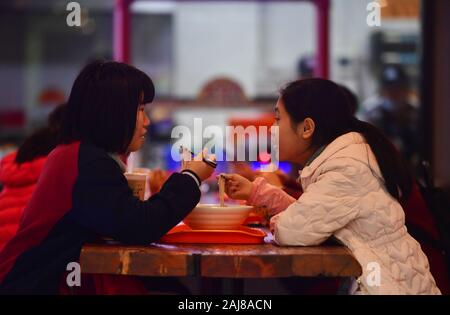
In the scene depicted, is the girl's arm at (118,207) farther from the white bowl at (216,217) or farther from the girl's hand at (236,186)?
the girl's hand at (236,186)

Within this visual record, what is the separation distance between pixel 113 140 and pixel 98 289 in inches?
16.7

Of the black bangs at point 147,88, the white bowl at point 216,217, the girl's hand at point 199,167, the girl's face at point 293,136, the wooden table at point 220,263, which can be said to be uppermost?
the black bangs at point 147,88

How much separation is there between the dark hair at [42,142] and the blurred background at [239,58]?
853 millimetres

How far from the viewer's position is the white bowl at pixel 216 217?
2309mm

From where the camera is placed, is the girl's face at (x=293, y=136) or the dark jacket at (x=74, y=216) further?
the girl's face at (x=293, y=136)

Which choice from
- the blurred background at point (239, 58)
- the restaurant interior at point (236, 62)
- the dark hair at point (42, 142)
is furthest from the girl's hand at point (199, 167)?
the blurred background at point (239, 58)

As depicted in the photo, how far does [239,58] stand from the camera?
670cm

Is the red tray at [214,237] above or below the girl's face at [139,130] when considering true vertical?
below

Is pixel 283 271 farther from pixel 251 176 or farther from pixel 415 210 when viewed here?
pixel 251 176

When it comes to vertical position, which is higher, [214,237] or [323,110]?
[323,110]

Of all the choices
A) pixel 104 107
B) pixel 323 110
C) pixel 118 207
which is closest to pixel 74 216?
pixel 118 207

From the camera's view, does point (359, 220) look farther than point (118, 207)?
Yes

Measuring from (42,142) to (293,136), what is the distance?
3.63 ft

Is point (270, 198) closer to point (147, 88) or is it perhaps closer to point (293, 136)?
point (293, 136)
